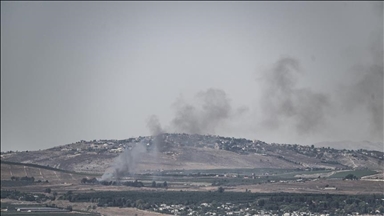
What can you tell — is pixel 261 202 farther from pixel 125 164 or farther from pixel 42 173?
pixel 125 164

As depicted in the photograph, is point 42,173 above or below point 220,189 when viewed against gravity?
above

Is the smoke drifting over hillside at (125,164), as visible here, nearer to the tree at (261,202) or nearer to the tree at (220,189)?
the tree at (220,189)

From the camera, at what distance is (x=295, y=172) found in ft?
627

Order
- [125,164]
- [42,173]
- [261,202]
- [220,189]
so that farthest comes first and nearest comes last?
[125,164], [42,173], [220,189], [261,202]

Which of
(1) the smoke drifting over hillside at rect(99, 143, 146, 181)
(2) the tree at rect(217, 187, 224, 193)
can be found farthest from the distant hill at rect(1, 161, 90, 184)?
(2) the tree at rect(217, 187, 224, 193)

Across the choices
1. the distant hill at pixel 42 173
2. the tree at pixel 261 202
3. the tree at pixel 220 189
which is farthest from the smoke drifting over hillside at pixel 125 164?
the tree at pixel 261 202

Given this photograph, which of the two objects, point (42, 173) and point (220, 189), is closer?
point (220, 189)

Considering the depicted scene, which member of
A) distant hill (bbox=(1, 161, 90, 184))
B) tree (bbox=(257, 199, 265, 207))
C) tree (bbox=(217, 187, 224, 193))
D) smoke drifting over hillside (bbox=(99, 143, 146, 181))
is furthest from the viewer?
smoke drifting over hillside (bbox=(99, 143, 146, 181))

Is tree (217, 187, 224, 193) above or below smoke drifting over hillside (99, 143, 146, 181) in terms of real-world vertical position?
below

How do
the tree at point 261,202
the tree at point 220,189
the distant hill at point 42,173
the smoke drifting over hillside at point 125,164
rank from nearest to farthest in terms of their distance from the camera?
the tree at point 261,202, the distant hill at point 42,173, the tree at point 220,189, the smoke drifting over hillside at point 125,164

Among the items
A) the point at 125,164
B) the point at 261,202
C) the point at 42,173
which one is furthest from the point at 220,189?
the point at 125,164

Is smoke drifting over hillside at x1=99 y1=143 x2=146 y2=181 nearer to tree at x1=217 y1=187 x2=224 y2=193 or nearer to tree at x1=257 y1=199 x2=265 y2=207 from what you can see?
tree at x1=217 y1=187 x2=224 y2=193

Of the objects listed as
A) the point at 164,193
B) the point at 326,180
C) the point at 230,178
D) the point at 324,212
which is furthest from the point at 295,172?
the point at 324,212

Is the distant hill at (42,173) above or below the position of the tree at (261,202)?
above
